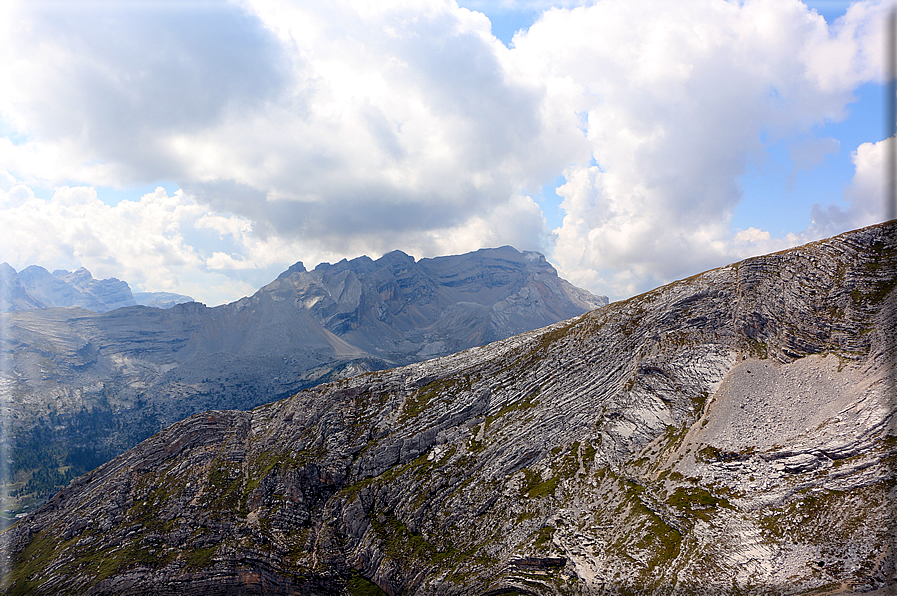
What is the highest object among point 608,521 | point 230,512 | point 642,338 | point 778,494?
point 642,338

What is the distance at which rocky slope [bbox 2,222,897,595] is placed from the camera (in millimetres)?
56906

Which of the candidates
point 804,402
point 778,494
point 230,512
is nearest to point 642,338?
point 804,402

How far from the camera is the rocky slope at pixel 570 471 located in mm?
56906

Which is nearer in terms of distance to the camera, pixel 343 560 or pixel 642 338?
pixel 343 560

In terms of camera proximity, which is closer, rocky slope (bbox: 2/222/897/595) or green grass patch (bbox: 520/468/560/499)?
rocky slope (bbox: 2/222/897/595)

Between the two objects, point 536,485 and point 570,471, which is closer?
point 570,471

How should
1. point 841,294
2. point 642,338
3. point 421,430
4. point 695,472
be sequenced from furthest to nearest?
point 421,430
point 642,338
point 841,294
point 695,472

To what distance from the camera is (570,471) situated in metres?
81.1

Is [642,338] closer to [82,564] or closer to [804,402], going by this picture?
[804,402]

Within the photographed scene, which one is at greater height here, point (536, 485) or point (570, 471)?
point (570, 471)

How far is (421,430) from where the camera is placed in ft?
348

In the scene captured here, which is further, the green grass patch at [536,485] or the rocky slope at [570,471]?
the green grass patch at [536,485]

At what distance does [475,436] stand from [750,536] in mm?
56362

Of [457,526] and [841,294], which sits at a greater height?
[841,294]
